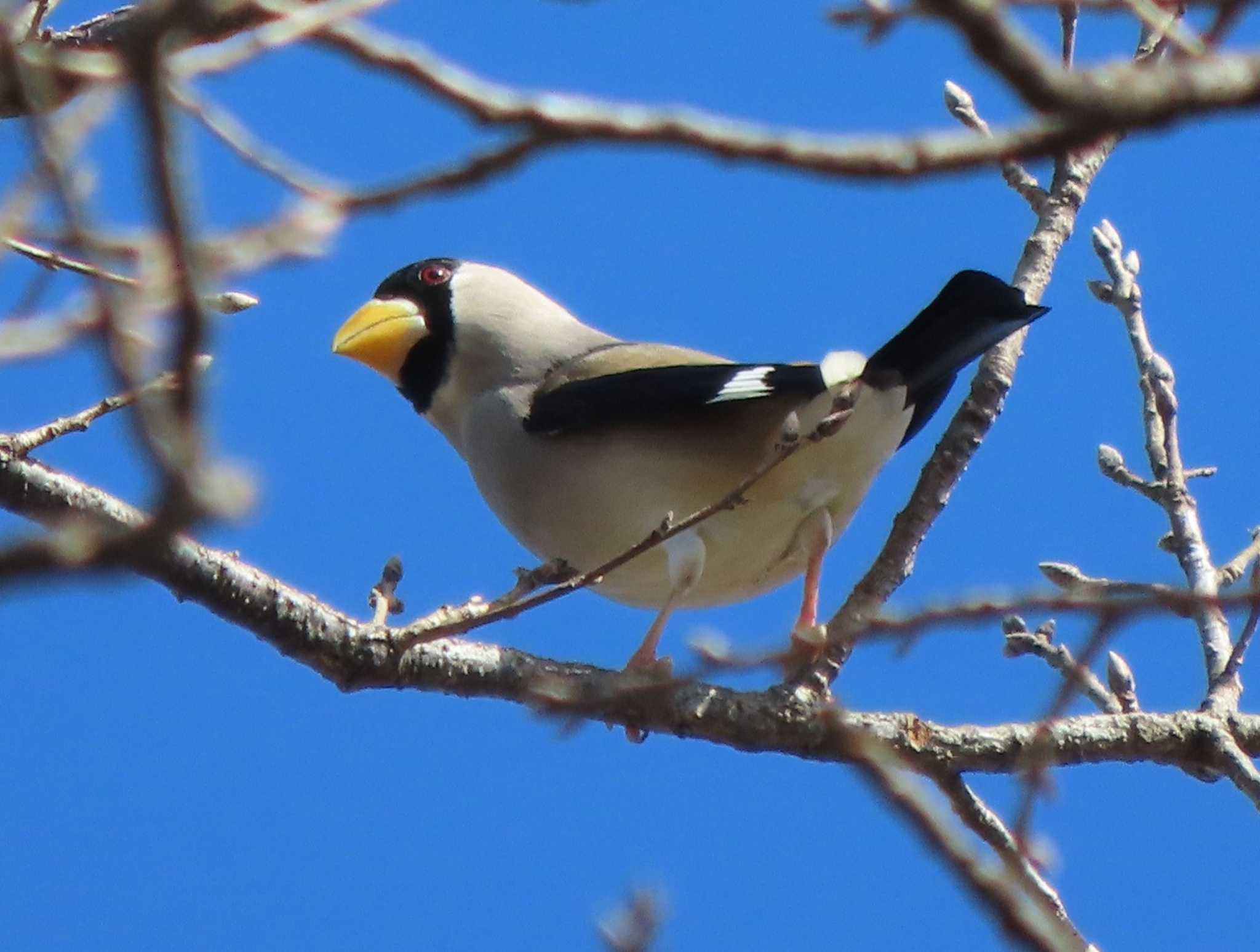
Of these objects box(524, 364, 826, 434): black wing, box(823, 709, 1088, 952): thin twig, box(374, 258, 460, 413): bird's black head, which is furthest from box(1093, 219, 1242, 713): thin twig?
box(823, 709, 1088, 952): thin twig

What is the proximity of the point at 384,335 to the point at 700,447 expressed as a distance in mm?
1394

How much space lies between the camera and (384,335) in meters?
5.23

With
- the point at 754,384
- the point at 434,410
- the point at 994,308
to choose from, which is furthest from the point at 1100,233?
the point at 434,410

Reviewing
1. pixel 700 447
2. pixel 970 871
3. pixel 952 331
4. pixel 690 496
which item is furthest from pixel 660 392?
pixel 970 871

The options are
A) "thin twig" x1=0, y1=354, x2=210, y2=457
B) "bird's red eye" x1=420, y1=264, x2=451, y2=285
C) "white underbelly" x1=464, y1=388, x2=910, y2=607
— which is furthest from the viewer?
"bird's red eye" x1=420, y1=264, x2=451, y2=285

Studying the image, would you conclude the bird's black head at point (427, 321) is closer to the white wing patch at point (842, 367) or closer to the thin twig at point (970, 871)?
the white wing patch at point (842, 367)

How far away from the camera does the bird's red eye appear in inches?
213

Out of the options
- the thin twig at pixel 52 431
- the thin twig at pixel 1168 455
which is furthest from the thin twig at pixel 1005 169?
the thin twig at pixel 52 431

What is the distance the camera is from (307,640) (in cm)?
288

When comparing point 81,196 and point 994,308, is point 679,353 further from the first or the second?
point 81,196

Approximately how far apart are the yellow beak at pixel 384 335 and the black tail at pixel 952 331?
173 cm

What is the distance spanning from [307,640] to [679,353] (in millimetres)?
2092

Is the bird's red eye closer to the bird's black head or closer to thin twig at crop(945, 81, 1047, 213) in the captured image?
the bird's black head

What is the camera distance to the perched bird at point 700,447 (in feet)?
13.2
